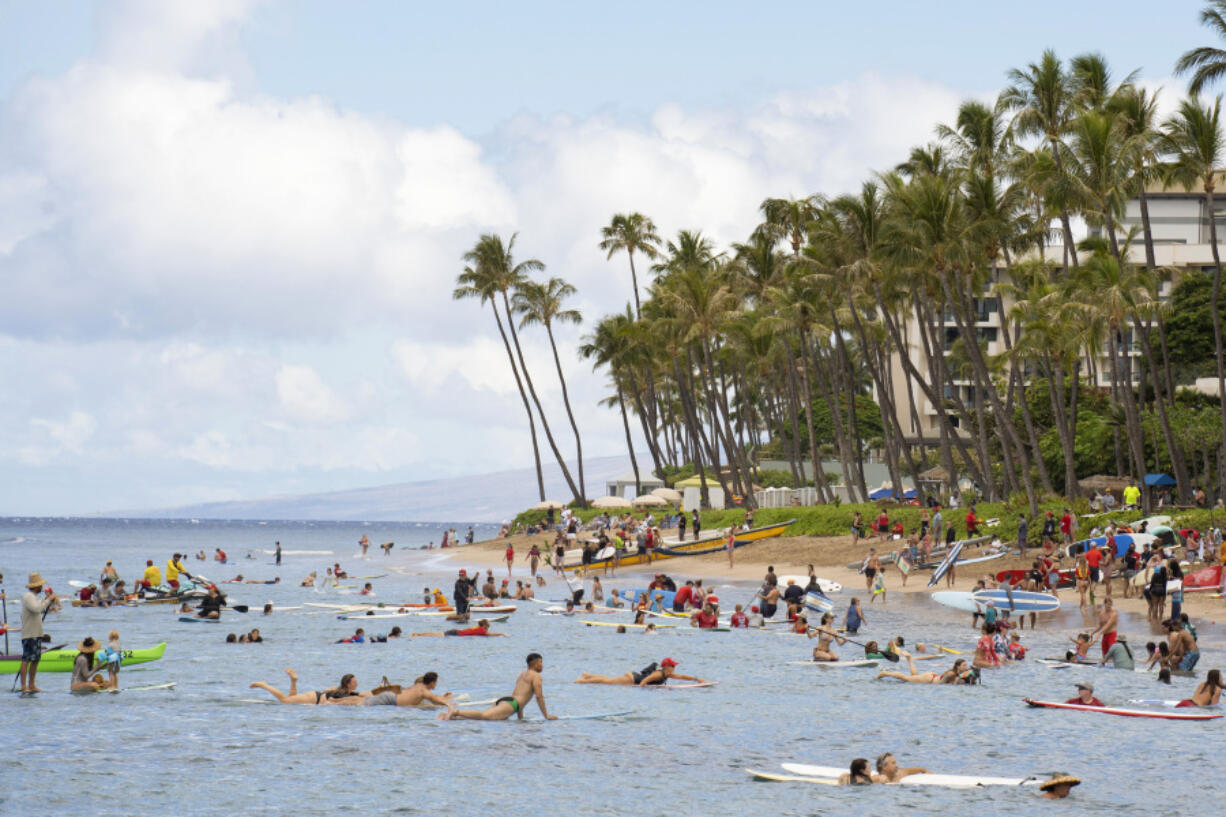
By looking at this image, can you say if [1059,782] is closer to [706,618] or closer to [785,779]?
[785,779]

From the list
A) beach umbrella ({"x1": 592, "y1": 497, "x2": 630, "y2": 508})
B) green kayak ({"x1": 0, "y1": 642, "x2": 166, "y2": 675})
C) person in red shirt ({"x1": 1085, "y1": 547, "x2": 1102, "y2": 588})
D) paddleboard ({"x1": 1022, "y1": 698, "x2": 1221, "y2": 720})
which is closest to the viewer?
paddleboard ({"x1": 1022, "y1": 698, "x2": 1221, "y2": 720})

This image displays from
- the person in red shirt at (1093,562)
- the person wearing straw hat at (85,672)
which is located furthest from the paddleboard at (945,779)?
the person in red shirt at (1093,562)

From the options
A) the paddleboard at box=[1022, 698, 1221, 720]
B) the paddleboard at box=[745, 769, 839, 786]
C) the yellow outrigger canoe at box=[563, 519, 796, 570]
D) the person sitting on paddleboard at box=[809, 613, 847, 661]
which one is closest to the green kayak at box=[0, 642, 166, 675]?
the person sitting on paddleboard at box=[809, 613, 847, 661]

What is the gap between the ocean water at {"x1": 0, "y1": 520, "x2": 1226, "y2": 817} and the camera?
51.9 feet

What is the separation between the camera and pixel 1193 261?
228 ft

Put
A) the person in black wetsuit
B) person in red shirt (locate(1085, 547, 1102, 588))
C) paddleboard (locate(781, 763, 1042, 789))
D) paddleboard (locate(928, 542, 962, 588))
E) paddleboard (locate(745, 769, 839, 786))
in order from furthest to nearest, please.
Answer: paddleboard (locate(928, 542, 962, 588))
the person in black wetsuit
person in red shirt (locate(1085, 547, 1102, 588))
paddleboard (locate(745, 769, 839, 786))
paddleboard (locate(781, 763, 1042, 789))

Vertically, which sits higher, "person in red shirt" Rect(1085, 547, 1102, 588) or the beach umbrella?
the beach umbrella

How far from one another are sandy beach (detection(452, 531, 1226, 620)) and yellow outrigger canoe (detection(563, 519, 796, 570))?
0.33 meters

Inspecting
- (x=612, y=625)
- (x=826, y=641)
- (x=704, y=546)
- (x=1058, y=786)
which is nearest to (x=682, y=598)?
(x=612, y=625)

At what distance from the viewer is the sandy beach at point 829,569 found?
34312 mm

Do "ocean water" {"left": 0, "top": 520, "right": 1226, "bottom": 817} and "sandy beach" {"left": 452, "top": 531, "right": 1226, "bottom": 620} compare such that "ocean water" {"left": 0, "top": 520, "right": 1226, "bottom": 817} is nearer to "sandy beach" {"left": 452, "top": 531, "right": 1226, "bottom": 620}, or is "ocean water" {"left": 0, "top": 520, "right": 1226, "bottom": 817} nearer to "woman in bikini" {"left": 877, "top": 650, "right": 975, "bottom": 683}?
"woman in bikini" {"left": 877, "top": 650, "right": 975, "bottom": 683}

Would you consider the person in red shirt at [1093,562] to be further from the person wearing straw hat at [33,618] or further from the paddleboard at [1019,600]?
the person wearing straw hat at [33,618]

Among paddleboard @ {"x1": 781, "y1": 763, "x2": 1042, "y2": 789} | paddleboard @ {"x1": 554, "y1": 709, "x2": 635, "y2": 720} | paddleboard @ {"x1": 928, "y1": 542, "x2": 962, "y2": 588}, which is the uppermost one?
paddleboard @ {"x1": 928, "y1": 542, "x2": 962, "y2": 588}

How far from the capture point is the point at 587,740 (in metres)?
19.7
